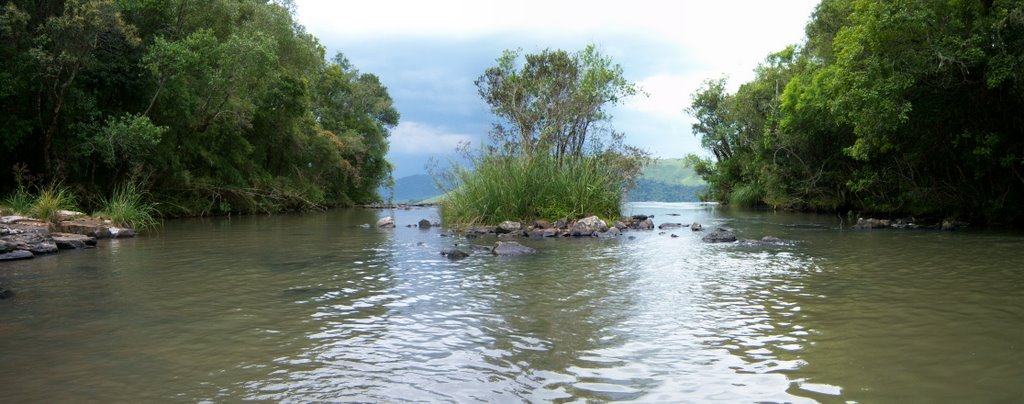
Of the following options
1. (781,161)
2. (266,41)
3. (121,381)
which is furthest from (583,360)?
(781,161)

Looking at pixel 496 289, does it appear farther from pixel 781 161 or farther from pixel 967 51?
pixel 781 161

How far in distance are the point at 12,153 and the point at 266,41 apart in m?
9.59

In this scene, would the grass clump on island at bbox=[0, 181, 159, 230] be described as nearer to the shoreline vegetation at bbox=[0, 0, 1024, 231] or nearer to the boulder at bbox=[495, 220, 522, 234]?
the shoreline vegetation at bbox=[0, 0, 1024, 231]

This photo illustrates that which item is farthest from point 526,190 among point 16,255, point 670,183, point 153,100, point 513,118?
point 670,183

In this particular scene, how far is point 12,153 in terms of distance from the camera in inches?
887

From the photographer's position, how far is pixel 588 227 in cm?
1839

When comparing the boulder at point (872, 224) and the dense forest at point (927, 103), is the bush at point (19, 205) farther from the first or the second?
the boulder at point (872, 224)

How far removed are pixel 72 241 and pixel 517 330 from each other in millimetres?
12474

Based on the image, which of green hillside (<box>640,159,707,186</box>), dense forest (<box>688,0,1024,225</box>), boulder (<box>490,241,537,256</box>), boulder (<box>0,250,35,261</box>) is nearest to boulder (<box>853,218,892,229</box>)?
dense forest (<box>688,0,1024,225</box>)

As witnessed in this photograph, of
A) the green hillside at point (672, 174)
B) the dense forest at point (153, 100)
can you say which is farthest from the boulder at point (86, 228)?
the green hillside at point (672, 174)

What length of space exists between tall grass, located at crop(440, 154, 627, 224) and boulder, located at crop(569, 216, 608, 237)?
3.20 feet

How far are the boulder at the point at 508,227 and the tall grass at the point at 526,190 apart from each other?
1018mm

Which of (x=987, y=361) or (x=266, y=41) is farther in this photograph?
(x=266, y=41)

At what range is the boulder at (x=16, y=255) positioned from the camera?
11820 mm
